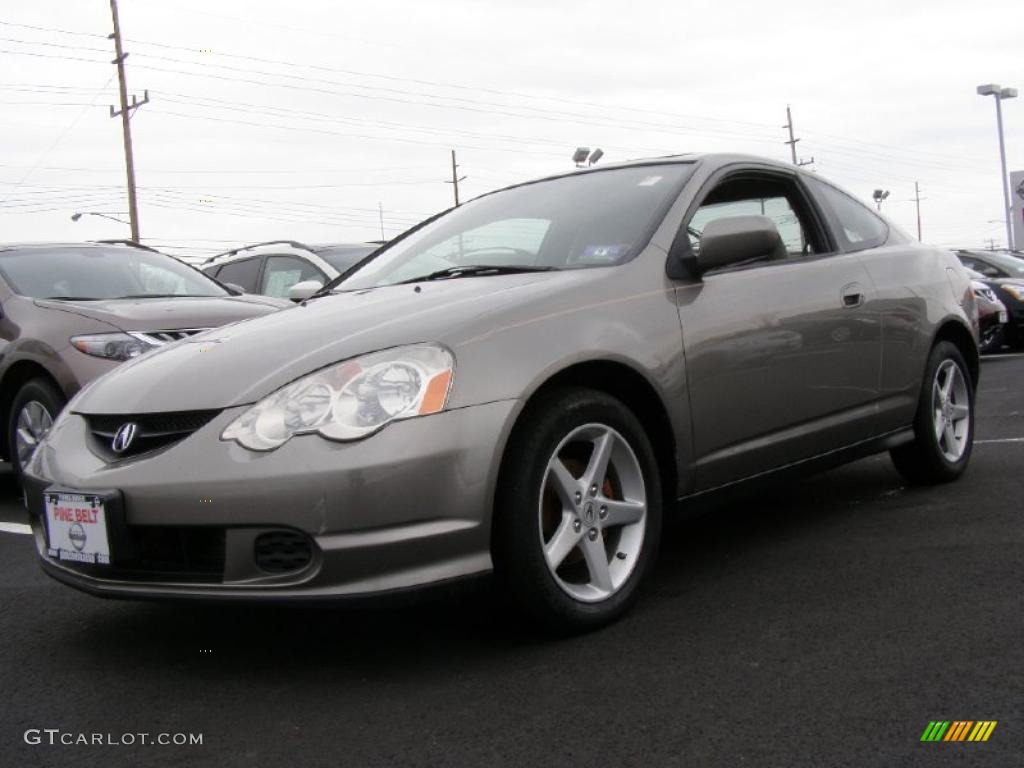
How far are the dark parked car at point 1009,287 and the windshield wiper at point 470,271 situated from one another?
40.5ft

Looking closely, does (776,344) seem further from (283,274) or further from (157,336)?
(283,274)

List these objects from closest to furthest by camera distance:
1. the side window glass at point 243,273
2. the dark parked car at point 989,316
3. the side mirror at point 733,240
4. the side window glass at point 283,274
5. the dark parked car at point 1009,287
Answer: the side mirror at point 733,240 → the side window glass at point 283,274 → the side window glass at point 243,273 → the dark parked car at point 989,316 → the dark parked car at point 1009,287

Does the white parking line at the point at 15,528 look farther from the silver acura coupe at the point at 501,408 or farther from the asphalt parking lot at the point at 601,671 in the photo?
the silver acura coupe at the point at 501,408

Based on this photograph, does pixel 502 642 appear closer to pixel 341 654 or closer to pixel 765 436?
pixel 341 654

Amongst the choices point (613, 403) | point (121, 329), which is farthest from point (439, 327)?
point (121, 329)

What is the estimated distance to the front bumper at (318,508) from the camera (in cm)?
289

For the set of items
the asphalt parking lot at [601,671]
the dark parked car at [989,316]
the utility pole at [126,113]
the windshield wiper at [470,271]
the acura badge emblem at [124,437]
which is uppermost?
the utility pole at [126,113]

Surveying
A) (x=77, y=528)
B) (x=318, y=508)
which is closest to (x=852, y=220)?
(x=318, y=508)

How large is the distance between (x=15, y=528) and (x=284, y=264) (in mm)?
5000

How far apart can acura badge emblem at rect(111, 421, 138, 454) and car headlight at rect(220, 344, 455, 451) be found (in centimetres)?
35

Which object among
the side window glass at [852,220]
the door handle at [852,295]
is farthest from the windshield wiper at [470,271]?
the side window glass at [852,220]

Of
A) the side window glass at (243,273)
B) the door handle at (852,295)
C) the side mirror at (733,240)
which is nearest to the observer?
the side mirror at (733,240)

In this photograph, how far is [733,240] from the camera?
149 inches

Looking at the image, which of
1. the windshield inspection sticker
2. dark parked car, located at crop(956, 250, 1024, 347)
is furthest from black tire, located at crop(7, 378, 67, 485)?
dark parked car, located at crop(956, 250, 1024, 347)
